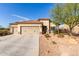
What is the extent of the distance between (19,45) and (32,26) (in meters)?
0.58

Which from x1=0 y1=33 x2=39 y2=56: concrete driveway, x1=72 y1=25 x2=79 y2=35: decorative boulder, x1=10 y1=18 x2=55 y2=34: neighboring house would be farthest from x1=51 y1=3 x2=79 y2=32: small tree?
x1=0 y1=33 x2=39 y2=56: concrete driveway

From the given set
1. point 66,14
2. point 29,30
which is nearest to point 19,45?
point 29,30

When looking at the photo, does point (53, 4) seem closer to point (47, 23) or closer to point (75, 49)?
point (47, 23)

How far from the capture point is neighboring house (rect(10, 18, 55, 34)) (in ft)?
13.3

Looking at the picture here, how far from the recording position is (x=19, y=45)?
4.02 metres

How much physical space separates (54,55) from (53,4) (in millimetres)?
1081

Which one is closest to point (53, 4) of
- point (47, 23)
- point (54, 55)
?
point (47, 23)

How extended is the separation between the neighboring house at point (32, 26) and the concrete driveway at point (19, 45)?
0.43ft

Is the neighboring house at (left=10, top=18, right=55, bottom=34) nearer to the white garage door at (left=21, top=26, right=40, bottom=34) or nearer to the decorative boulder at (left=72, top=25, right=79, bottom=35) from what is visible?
the white garage door at (left=21, top=26, right=40, bottom=34)

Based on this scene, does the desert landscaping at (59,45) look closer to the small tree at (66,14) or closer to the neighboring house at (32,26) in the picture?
the neighboring house at (32,26)

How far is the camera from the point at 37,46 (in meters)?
4.04

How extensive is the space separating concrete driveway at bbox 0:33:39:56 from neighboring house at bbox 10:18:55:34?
132mm

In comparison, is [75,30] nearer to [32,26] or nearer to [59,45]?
[59,45]

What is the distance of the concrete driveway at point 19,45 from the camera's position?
390cm
